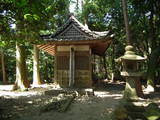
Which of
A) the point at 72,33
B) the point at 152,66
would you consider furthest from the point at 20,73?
the point at 152,66

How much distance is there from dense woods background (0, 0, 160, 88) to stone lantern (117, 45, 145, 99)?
13.4 feet

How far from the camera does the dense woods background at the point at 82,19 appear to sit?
5559 mm

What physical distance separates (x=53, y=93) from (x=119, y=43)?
15559 millimetres

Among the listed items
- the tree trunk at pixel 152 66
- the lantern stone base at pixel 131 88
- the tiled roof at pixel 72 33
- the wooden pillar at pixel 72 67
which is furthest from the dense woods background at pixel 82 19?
the lantern stone base at pixel 131 88

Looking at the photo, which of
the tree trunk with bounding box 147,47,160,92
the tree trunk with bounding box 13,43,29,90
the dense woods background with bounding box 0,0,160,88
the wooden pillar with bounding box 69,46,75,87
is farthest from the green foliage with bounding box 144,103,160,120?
the tree trunk with bounding box 13,43,29,90

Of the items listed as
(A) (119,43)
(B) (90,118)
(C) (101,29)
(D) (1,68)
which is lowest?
(B) (90,118)

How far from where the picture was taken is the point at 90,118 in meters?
7.50

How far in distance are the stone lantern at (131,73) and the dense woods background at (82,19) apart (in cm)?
410

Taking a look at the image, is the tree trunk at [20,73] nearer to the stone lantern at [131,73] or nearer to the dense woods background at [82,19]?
the dense woods background at [82,19]

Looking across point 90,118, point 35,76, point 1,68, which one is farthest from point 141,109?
point 1,68

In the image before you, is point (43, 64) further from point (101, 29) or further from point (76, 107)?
point (76, 107)

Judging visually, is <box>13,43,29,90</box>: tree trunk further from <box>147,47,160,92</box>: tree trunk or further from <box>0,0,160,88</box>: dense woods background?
<box>147,47,160,92</box>: tree trunk

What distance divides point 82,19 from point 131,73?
17740 millimetres

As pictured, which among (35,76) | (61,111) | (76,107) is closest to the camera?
(61,111)
